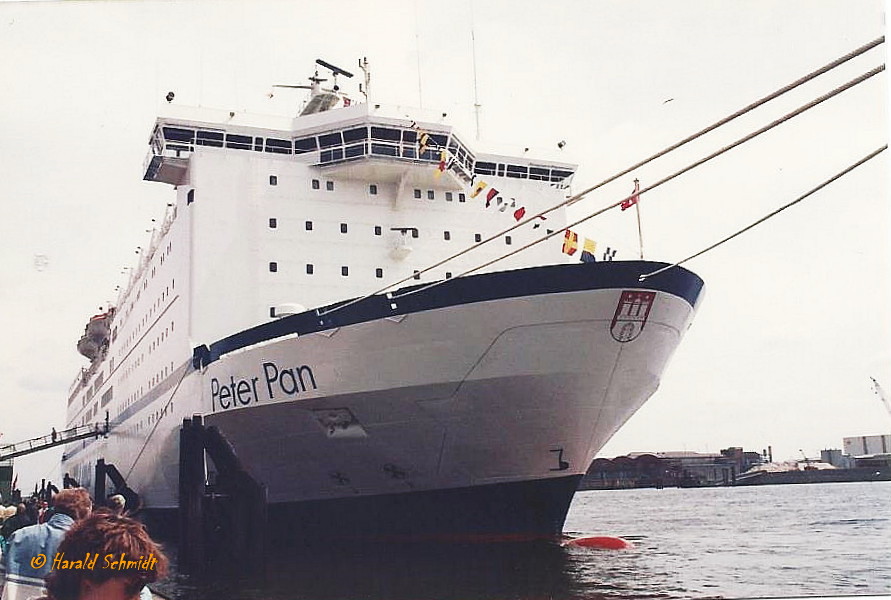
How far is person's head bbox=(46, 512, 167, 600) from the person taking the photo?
1.52 meters

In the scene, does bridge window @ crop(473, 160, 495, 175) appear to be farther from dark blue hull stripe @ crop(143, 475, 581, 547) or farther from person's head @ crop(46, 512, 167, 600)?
person's head @ crop(46, 512, 167, 600)

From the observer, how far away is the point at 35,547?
2.49 metres

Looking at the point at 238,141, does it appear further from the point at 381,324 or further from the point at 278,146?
the point at 381,324

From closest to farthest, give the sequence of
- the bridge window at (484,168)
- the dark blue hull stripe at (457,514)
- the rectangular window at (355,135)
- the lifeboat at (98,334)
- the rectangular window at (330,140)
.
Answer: the dark blue hull stripe at (457,514), the rectangular window at (355,135), the rectangular window at (330,140), the bridge window at (484,168), the lifeboat at (98,334)

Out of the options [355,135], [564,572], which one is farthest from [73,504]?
[355,135]

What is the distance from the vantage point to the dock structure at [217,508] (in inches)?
317

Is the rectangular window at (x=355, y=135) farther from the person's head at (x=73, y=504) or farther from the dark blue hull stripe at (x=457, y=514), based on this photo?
the person's head at (x=73, y=504)

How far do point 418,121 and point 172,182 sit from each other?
3437 mm

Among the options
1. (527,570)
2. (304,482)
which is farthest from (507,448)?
(304,482)

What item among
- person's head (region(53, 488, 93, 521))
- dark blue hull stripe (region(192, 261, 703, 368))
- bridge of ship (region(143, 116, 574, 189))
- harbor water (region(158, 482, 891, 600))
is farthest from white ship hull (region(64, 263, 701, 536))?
person's head (region(53, 488, 93, 521))

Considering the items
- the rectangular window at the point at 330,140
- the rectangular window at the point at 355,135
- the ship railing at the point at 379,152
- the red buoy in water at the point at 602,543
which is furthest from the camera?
the rectangular window at the point at 330,140

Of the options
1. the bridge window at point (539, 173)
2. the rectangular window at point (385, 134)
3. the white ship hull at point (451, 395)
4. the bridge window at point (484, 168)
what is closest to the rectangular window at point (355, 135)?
the rectangular window at point (385, 134)

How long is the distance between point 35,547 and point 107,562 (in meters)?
1.19

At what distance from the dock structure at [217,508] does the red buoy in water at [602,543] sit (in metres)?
3.53
